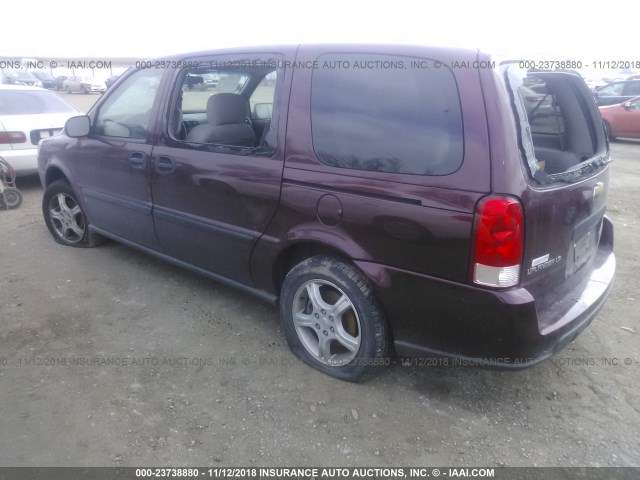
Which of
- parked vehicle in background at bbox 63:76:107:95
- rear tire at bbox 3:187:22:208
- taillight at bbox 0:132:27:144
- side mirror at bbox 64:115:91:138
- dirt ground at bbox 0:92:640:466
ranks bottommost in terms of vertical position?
parked vehicle in background at bbox 63:76:107:95

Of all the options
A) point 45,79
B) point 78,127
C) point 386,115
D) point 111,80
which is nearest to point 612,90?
point 386,115

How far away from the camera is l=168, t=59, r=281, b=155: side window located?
3.09 meters

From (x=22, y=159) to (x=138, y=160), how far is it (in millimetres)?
3991

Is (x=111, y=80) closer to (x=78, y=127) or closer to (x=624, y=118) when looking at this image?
(x=78, y=127)

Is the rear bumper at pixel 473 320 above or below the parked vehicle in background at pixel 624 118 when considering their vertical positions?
above

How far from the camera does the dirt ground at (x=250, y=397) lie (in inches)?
91.5

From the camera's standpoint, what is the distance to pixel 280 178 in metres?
2.71

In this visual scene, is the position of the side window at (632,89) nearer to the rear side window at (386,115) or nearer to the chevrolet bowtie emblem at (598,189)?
the chevrolet bowtie emblem at (598,189)

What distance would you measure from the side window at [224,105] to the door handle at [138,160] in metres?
0.29

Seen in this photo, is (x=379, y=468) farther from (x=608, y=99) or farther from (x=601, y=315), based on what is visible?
(x=608, y=99)

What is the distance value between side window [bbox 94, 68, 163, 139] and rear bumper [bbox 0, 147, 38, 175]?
3223 mm

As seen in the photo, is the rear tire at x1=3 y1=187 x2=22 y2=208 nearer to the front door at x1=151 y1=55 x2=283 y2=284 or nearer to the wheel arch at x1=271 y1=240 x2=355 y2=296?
the front door at x1=151 y1=55 x2=283 y2=284

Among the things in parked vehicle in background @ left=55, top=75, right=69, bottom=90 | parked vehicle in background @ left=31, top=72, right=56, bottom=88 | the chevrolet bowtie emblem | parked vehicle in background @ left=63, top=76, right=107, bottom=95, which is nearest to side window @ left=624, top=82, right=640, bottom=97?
the chevrolet bowtie emblem

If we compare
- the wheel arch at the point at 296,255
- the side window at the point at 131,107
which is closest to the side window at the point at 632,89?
the side window at the point at 131,107
